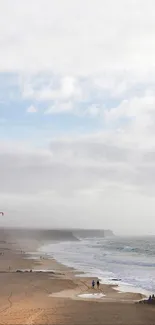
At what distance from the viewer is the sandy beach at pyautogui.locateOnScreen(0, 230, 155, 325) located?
86.7 ft

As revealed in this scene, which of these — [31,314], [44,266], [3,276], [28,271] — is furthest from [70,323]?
[44,266]

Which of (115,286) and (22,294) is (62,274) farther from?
(22,294)

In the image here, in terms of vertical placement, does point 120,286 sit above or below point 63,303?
above

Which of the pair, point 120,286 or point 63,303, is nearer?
point 63,303

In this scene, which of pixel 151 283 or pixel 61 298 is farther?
pixel 151 283

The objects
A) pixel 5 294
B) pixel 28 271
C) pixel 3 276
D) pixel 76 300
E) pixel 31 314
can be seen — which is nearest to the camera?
pixel 31 314

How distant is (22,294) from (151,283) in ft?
53.0

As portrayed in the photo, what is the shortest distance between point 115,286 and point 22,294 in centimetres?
1033

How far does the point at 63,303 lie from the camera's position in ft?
103

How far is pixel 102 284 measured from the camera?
4169cm

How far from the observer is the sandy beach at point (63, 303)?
Result: 2642 centimetres

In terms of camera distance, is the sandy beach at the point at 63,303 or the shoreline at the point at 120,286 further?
the shoreline at the point at 120,286

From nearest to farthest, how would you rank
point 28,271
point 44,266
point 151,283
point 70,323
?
point 70,323 → point 151,283 → point 28,271 → point 44,266

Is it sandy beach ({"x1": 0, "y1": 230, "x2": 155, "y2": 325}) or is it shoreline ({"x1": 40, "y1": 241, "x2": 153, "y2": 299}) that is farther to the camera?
shoreline ({"x1": 40, "y1": 241, "x2": 153, "y2": 299})
